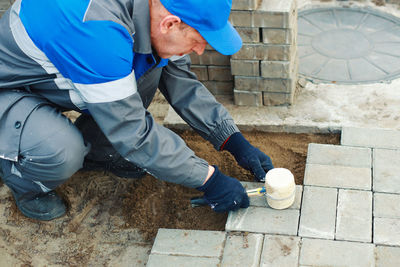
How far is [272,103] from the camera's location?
3.90 metres

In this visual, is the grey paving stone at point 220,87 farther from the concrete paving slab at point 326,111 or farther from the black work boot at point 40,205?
the black work boot at point 40,205

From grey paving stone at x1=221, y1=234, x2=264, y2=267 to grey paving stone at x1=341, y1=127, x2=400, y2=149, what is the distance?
1.02 metres

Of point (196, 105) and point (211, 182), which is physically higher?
point (196, 105)

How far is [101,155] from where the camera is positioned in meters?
3.35

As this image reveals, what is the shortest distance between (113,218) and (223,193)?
0.88 meters

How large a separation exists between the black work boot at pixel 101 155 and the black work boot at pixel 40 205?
347 mm

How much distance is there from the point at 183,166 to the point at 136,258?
706mm

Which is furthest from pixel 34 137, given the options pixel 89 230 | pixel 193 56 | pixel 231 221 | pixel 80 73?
pixel 193 56

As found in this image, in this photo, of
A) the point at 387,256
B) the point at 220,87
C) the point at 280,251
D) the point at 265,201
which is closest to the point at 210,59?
the point at 220,87

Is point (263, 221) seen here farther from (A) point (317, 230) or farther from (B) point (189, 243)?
(B) point (189, 243)

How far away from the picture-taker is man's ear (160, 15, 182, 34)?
2.39 meters

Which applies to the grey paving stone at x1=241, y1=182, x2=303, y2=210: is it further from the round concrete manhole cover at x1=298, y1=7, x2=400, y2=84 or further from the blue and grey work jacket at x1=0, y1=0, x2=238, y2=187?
the round concrete manhole cover at x1=298, y1=7, x2=400, y2=84

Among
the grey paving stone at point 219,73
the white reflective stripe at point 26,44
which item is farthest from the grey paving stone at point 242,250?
the grey paving stone at point 219,73

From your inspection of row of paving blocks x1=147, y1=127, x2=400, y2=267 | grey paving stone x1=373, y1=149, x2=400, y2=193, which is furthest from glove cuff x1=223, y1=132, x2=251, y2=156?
grey paving stone x1=373, y1=149, x2=400, y2=193
